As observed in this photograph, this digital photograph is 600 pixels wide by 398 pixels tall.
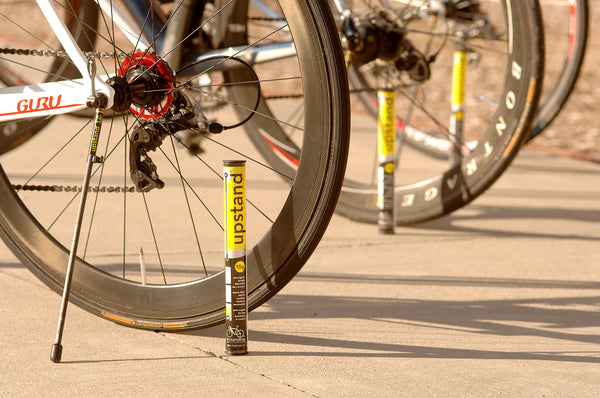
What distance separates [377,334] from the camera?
3539 mm

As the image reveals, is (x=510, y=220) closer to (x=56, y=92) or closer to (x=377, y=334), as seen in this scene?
(x=377, y=334)

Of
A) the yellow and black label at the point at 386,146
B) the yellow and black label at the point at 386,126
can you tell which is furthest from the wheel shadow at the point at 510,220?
the yellow and black label at the point at 386,126

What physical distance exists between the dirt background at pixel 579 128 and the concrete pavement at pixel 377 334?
336cm

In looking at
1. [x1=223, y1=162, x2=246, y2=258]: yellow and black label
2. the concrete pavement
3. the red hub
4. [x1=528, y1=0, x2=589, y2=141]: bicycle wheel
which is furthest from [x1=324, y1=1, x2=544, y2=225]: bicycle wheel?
[x1=223, y1=162, x2=246, y2=258]: yellow and black label

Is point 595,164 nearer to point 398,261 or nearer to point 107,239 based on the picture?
point 398,261

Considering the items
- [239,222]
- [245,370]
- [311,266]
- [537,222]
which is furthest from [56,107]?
[537,222]

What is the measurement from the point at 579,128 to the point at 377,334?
669 cm

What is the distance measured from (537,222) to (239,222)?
3.11 meters

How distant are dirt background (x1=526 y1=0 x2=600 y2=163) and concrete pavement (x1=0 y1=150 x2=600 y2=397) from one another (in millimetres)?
3361

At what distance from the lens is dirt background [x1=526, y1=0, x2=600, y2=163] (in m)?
8.55

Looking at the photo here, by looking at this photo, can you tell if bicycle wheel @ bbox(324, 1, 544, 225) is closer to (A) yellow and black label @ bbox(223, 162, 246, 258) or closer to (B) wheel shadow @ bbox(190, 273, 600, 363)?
(B) wheel shadow @ bbox(190, 273, 600, 363)

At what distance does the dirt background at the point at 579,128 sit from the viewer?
8555 mm

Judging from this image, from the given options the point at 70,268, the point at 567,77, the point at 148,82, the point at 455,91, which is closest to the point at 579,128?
the point at 567,77

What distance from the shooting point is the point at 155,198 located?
241 inches
